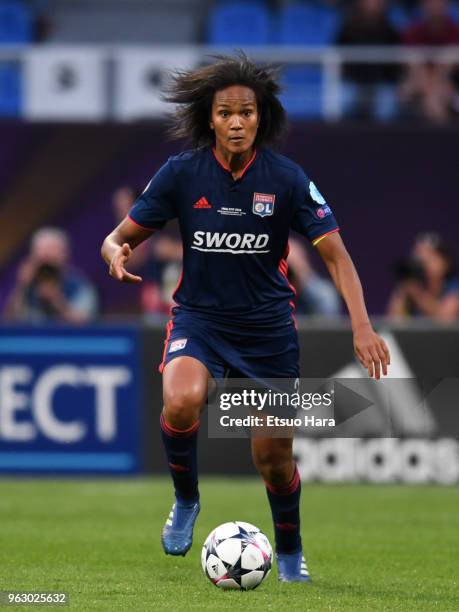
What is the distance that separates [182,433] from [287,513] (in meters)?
0.64

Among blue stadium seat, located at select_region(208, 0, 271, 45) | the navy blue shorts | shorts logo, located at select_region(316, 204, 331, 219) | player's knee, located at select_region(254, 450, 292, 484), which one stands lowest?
player's knee, located at select_region(254, 450, 292, 484)

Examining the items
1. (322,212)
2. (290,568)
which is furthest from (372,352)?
(290,568)

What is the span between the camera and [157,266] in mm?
12992

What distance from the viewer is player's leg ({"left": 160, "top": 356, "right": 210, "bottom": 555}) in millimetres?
6301

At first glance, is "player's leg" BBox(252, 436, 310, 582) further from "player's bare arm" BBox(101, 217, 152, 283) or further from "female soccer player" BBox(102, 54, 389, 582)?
"player's bare arm" BBox(101, 217, 152, 283)

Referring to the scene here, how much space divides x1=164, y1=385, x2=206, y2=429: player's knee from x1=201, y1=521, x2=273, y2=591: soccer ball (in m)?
0.54

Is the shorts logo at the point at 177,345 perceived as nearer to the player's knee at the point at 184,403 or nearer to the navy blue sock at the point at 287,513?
the player's knee at the point at 184,403

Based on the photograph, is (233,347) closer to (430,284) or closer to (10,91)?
(430,284)

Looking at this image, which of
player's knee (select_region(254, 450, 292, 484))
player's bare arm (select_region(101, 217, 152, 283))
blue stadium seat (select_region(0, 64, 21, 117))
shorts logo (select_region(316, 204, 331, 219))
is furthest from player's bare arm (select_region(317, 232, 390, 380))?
blue stadium seat (select_region(0, 64, 21, 117))

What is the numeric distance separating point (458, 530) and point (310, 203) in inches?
130

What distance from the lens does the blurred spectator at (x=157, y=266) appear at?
1282 cm

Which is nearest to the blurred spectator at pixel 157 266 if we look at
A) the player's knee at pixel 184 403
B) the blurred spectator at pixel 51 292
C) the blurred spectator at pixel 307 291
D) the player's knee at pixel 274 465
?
the blurred spectator at pixel 51 292

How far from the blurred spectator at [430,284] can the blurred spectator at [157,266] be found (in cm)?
196

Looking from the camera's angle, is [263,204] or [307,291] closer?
[263,204]
